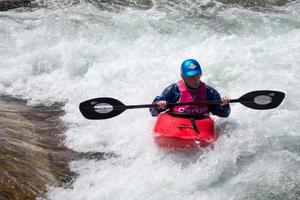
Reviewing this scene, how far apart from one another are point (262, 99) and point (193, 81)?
99 cm

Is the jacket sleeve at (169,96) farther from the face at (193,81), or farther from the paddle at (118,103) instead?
the paddle at (118,103)

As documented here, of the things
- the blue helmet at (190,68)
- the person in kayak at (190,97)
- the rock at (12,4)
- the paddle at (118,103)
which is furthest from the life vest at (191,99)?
the rock at (12,4)

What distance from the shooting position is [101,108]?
6.07 metres

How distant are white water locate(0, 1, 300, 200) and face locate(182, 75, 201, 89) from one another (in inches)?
30.0

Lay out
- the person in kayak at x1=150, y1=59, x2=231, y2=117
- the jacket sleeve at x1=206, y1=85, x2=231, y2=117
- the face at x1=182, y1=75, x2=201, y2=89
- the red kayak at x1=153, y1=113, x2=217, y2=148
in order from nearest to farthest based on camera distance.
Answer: the red kayak at x1=153, y1=113, x2=217, y2=148 → the face at x1=182, y1=75, x2=201, y2=89 → the person in kayak at x1=150, y1=59, x2=231, y2=117 → the jacket sleeve at x1=206, y1=85, x2=231, y2=117

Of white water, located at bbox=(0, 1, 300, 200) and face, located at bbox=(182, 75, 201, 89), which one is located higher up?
face, located at bbox=(182, 75, 201, 89)

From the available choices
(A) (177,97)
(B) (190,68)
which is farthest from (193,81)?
(A) (177,97)

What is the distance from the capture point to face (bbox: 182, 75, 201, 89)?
19.1 ft

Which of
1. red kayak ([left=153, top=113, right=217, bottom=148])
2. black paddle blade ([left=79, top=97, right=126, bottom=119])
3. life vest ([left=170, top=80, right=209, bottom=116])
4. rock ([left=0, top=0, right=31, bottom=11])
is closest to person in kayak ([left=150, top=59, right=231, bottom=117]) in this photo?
life vest ([left=170, top=80, right=209, bottom=116])

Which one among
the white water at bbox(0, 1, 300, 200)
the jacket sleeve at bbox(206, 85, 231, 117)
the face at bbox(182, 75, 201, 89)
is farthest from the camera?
the jacket sleeve at bbox(206, 85, 231, 117)

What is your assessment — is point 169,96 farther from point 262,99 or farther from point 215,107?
point 262,99

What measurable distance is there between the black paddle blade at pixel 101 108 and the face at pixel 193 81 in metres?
0.86

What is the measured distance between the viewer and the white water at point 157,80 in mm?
5305

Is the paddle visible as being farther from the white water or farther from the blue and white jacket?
the white water
